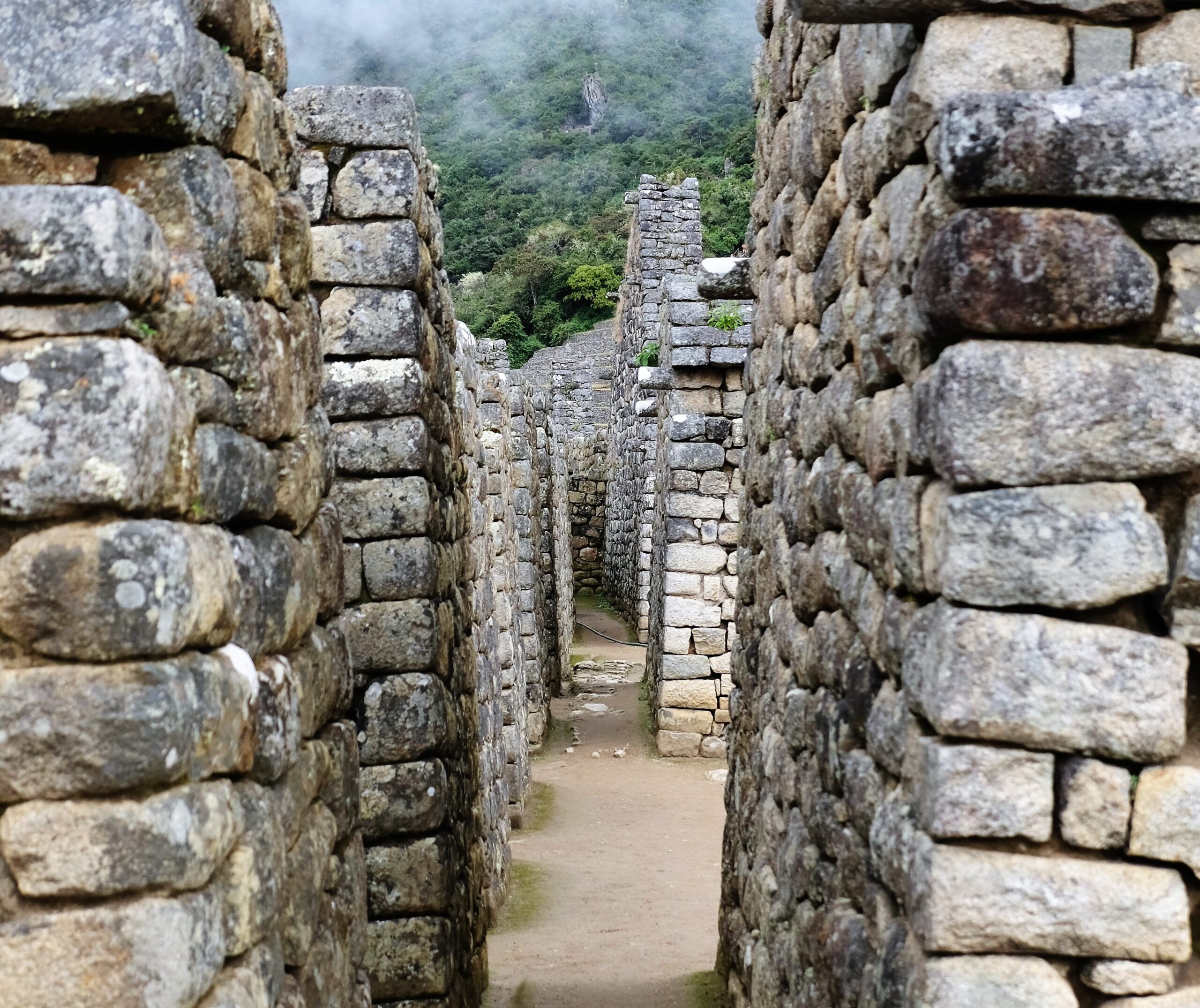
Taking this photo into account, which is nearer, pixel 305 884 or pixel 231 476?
pixel 231 476

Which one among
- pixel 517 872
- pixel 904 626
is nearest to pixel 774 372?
pixel 904 626

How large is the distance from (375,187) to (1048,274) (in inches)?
140

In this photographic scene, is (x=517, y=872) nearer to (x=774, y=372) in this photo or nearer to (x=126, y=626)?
(x=774, y=372)

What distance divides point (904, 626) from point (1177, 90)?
1206mm

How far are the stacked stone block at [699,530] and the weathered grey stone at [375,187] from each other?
7175 mm

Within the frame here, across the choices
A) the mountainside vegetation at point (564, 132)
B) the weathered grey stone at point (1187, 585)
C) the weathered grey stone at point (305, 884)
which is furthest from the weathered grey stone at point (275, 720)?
the mountainside vegetation at point (564, 132)

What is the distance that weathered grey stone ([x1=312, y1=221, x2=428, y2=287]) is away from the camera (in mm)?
5211

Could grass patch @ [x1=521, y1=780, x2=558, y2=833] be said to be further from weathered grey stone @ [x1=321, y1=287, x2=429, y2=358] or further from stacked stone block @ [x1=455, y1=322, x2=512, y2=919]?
weathered grey stone @ [x1=321, y1=287, x2=429, y2=358]

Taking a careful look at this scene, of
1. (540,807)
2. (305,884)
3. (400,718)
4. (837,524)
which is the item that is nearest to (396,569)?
(400,718)

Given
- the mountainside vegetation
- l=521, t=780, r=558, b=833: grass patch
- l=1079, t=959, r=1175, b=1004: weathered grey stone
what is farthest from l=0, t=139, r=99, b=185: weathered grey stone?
the mountainside vegetation

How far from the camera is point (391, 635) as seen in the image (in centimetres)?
528

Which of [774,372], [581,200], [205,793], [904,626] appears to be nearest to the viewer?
[205,793]

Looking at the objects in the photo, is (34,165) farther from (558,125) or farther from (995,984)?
(558,125)

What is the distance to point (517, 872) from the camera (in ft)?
28.8
